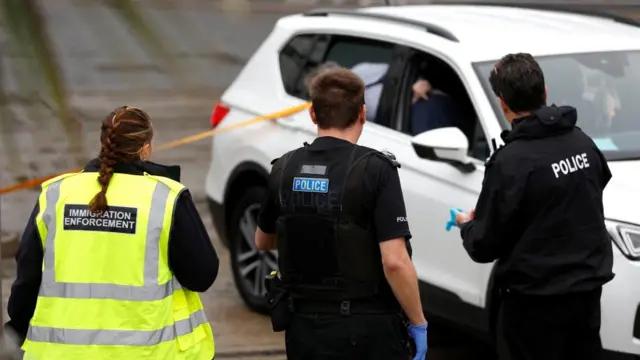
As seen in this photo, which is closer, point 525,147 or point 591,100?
point 525,147

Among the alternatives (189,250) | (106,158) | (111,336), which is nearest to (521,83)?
(189,250)

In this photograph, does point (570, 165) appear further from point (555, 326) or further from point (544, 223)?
point (555, 326)

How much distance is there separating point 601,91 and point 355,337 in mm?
2721

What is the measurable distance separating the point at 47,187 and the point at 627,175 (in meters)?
2.72

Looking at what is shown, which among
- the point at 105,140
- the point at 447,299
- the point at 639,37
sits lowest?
the point at 447,299

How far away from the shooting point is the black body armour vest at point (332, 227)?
3.16 metres

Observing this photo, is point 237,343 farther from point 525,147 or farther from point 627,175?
point 525,147

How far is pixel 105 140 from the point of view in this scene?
3.04 m

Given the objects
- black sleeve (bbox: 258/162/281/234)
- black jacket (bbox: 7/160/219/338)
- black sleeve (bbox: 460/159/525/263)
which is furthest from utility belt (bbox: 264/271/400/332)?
black sleeve (bbox: 460/159/525/263)

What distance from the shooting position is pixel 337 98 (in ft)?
10.6

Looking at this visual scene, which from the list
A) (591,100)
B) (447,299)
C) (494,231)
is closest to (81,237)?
(494,231)

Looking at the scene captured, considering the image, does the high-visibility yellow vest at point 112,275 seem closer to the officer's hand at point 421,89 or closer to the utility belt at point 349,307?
the utility belt at point 349,307

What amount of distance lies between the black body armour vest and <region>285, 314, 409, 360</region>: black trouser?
0.07 meters

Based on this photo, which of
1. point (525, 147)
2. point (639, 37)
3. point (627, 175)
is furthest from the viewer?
point (639, 37)
